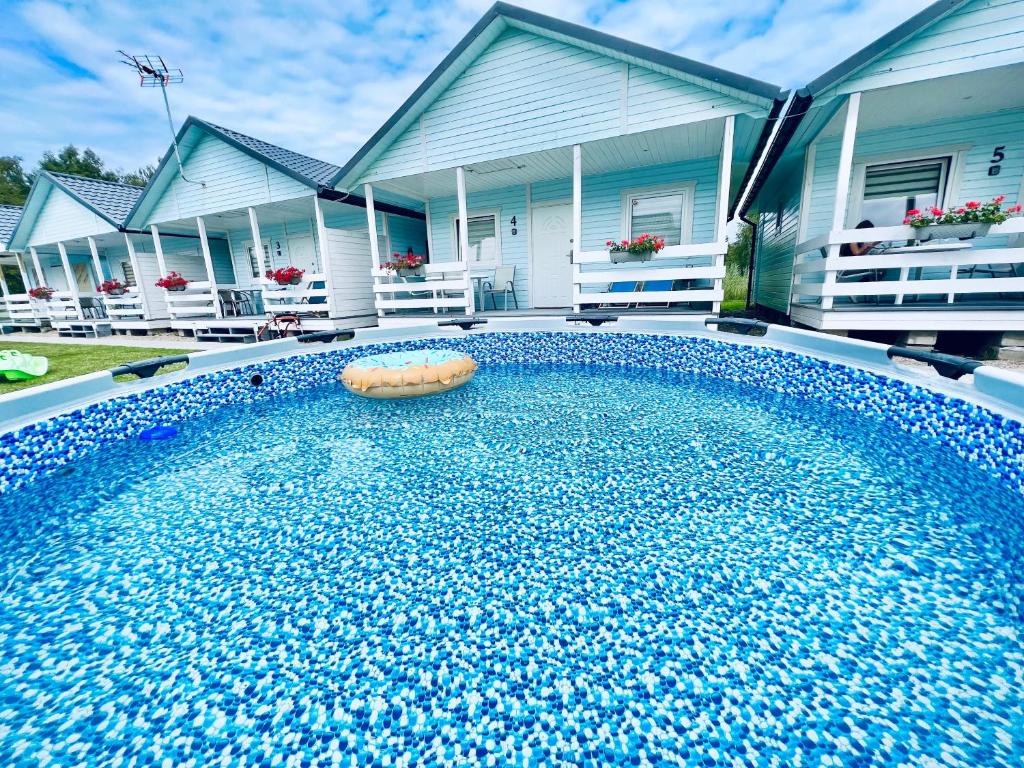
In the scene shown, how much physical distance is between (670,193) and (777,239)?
11.5ft

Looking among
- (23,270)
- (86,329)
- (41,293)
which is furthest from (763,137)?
(23,270)

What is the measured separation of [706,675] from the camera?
136 centimetres

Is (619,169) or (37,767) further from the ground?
(619,169)

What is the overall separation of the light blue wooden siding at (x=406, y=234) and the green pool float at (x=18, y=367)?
22.9 feet

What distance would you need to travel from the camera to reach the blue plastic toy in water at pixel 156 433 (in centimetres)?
379

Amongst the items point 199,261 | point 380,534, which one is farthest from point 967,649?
point 199,261

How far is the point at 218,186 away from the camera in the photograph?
9.38m

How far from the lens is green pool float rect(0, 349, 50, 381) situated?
511 cm

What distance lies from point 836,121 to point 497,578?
295 inches

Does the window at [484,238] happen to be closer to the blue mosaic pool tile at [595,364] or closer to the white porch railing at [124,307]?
the blue mosaic pool tile at [595,364]

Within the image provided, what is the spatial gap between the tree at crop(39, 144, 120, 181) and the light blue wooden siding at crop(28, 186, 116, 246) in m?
30.4

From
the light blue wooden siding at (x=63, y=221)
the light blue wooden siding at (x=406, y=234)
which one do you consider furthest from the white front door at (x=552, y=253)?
the light blue wooden siding at (x=63, y=221)

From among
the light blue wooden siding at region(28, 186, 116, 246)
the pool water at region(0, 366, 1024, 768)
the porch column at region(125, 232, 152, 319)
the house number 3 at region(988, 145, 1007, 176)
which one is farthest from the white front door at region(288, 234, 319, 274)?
the house number 3 at region(988, 145, 1007, 176)

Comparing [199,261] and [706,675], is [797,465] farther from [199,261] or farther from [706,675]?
[199,261]
